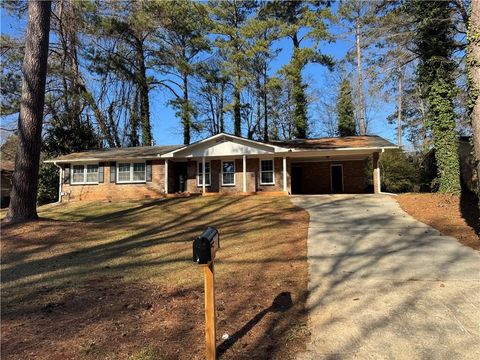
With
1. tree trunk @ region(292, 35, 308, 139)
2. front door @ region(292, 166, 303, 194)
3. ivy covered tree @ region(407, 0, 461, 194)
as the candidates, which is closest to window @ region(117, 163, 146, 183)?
front door @ region(292, 166, 303, 194)

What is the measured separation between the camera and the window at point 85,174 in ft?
80.1

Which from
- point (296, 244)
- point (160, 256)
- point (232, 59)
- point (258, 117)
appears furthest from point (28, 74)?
point (258, 117)

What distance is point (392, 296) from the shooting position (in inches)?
193

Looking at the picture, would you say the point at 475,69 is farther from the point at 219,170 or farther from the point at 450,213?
the point at 219,170

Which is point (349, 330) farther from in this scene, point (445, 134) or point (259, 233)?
point (445, 134)

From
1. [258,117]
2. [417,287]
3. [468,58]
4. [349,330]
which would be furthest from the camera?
[258,117]

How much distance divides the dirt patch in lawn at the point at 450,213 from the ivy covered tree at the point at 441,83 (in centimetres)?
112

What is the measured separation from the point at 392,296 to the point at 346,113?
30.1 m

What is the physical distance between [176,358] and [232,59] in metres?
29.1

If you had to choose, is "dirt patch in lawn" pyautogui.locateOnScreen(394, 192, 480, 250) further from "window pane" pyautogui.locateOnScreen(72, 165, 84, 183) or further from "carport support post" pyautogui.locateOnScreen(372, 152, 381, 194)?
"window pane" pyautogui.locateOnScreen(72, 165, 84, 183)

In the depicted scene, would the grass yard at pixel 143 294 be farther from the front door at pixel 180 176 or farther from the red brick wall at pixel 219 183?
the front door at pixel 180 176

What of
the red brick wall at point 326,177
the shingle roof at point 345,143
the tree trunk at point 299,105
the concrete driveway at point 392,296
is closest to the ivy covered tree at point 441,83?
the shingle roof at point 345,143

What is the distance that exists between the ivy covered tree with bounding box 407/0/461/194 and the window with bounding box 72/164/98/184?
64.1ft

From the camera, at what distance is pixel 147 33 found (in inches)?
1220
